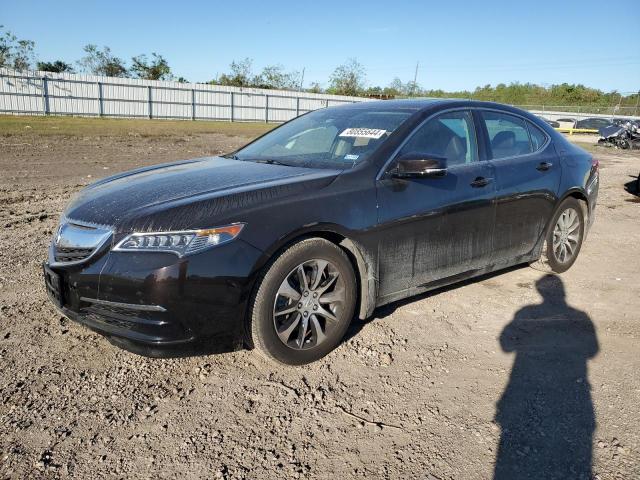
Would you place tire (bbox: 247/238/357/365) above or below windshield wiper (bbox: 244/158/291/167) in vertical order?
below

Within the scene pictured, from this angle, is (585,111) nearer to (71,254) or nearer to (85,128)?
(85,128)

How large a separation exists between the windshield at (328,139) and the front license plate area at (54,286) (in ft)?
5.56

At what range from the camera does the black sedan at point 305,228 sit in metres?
2.78

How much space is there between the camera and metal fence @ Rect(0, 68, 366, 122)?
31.4 meters

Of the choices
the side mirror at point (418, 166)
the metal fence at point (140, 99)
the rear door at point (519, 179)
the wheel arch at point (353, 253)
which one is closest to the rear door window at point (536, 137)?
the rear door at point (519, 179)

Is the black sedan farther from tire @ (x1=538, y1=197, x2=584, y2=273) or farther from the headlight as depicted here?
tire @ (x1=538, y1=197, x2=584, y2=273)

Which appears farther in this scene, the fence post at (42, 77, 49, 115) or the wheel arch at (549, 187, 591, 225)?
the fence post at (42, 77, 49, 115)

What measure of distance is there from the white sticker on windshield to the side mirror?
11.4 inches

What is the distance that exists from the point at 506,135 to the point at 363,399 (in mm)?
2761

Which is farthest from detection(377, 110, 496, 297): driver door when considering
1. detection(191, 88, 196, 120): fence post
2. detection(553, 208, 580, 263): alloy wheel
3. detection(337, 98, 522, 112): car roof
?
detection(191, 88, 196, 120): fence post

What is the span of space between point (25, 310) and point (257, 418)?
219 cm

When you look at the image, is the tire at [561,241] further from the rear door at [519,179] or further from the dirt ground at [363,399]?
the dirt ground at [363,399]

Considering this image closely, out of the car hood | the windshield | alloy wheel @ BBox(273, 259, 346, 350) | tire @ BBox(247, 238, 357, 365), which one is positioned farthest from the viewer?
the windshield

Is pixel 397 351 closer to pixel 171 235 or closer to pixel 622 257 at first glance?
pixel 171 235
